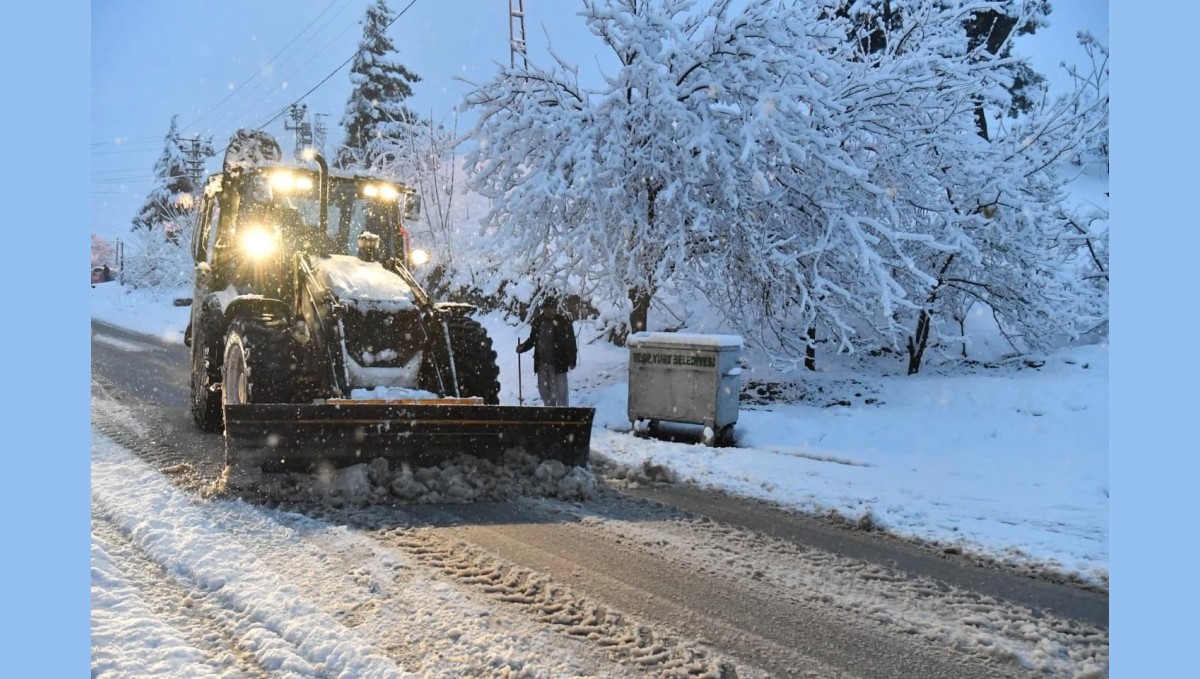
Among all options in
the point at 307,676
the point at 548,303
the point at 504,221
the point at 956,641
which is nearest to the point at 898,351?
the point at 548,303

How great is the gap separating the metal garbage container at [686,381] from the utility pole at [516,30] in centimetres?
294

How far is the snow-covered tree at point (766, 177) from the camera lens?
27.3 feet

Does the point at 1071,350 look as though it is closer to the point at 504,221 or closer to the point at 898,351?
the point at 898,351

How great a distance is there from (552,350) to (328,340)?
122 inches

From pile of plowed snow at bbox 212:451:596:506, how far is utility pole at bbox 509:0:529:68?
12.1 feet

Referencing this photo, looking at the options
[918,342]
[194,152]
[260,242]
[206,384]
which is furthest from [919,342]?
[194,152]

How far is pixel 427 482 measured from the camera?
197 inches

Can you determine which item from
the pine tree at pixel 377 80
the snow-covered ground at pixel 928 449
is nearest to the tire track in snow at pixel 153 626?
the snow-covered ground at pixel 928 449

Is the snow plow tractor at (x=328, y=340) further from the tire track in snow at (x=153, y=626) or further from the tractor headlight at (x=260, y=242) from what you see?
the tire track in snow at (x=153, y=626)

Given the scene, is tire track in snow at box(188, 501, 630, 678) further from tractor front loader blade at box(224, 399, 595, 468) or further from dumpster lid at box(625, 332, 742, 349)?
dumpster lid at box(625, 332, 742, 349)

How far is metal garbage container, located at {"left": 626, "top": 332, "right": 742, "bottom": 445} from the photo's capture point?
7742 mm

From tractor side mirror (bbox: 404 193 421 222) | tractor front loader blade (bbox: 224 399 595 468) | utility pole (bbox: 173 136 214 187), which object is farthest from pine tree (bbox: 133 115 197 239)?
tractor front loader blade (bbox: 224 399 595 468)

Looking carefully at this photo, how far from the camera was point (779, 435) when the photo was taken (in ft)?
26.0

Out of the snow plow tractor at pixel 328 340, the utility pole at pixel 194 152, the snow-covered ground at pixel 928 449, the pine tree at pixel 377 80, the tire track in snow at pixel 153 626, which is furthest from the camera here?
the utility pole at pixel 194 152
